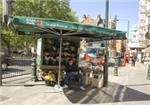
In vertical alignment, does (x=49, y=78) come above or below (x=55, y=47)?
below

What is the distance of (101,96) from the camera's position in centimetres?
1622

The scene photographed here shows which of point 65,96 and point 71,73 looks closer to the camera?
point 65,96

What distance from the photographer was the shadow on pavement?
592 inches

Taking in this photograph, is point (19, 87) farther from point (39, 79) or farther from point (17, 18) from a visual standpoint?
point (17, 18)

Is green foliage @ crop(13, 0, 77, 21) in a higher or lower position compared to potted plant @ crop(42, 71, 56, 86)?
higher

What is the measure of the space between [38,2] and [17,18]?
34.3 metres

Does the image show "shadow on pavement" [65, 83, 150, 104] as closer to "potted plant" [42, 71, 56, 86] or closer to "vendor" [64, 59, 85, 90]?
"vendor" [64, 59, 85, 90]

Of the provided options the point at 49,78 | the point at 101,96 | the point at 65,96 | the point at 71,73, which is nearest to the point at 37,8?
the point at 71,73

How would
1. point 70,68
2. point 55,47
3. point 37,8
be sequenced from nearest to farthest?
point 70,68 < point 55,47 < point 37,8

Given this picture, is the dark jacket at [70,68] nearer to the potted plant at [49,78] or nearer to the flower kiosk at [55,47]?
the flower kiosk at [55,47]

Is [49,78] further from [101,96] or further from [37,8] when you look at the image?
[37,8]

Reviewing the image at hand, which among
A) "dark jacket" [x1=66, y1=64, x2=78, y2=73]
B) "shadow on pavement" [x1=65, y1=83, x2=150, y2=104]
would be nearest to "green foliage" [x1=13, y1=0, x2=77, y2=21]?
"dark jacket" [x1=66, y1=64, x2=78, y2=73]

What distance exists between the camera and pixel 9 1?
16.9m

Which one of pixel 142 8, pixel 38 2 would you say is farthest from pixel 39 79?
pixel 142 8
